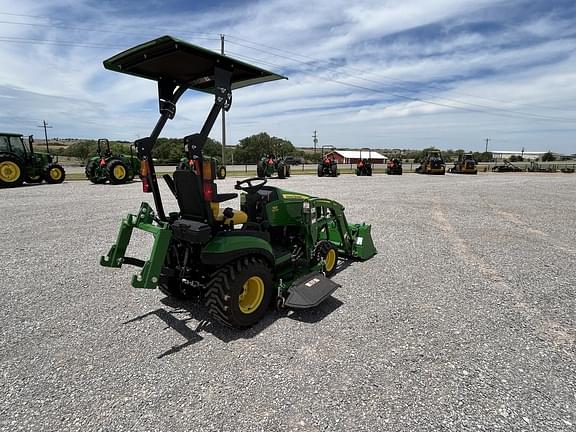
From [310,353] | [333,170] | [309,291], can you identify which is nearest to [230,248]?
[309,291]

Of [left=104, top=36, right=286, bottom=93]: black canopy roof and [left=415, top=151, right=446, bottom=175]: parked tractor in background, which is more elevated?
[left=104, top=36, right=286, bottom=93]: black canopy roof

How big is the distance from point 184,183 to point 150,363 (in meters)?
1.56

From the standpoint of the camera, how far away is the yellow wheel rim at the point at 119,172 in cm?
1581

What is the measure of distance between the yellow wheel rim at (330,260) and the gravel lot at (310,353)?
18 cm

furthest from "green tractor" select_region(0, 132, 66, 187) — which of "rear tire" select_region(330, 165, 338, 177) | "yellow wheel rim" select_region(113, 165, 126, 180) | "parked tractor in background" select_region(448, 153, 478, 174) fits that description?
"parked tractor in background" select_region(448, 153, 478, 174)

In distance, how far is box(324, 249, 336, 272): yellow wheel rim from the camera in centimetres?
456

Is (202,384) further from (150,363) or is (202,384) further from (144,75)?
(144,75)

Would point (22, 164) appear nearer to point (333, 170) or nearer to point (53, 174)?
point (53, 174)

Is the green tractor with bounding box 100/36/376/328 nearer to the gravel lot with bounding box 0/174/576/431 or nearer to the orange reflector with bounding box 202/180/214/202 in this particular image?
the orange reflector with bounding box 202/180/214/202

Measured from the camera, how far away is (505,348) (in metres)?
2.97

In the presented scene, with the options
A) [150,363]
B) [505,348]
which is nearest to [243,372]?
[150,363]

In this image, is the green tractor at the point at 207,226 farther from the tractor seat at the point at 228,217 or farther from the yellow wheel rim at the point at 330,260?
the yellow wheel rim at the point at 330,260

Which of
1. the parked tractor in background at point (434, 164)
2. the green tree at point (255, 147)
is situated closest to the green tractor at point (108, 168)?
the parked tractor in background at point (434, 164)

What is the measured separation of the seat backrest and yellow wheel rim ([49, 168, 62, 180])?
15.7 m
